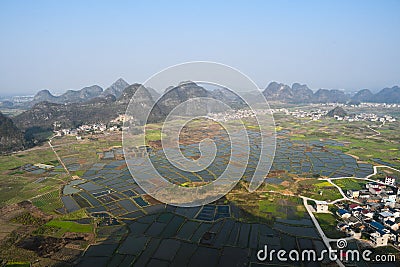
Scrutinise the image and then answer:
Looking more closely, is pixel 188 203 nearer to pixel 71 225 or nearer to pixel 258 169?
pixel 71 225

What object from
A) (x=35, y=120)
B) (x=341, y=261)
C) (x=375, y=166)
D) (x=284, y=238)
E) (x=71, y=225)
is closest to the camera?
(x=341, y=261)

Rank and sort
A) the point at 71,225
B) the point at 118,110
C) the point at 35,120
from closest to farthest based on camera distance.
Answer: the point at 71,225, the point at 35,120, the point at 118,110

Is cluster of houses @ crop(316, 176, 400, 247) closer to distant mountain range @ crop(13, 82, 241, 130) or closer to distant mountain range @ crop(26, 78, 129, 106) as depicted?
distant mountain range @ crop(13, 82, 241, 130)

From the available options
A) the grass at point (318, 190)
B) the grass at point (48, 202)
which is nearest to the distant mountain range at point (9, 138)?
the grass at point (48, 202)

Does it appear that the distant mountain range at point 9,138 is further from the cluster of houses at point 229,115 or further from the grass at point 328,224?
the grass at point 328,224

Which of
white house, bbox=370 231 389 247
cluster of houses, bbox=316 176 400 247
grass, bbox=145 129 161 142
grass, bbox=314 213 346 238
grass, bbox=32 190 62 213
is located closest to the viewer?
white house, bbox=370 231 389 247

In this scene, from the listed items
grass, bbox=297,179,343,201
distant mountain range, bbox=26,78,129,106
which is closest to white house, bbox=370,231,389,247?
grass, bbox=297,179,343,201

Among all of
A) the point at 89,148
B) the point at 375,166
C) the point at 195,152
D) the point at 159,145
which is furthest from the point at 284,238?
the point at 89,148
